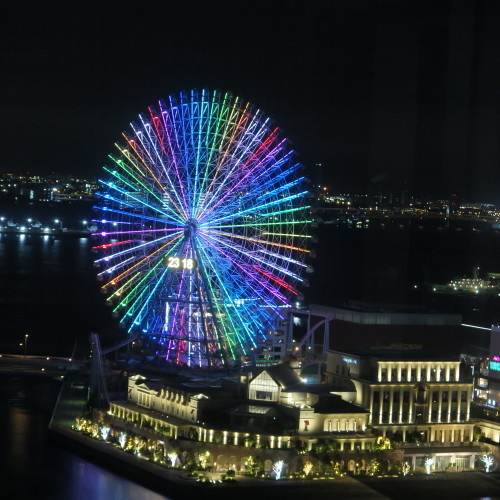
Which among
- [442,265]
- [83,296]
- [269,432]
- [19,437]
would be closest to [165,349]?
[19,437]

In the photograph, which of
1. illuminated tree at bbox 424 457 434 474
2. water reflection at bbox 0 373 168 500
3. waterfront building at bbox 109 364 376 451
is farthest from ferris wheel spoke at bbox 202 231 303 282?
illuminated tree at bbox 424 457 434 474

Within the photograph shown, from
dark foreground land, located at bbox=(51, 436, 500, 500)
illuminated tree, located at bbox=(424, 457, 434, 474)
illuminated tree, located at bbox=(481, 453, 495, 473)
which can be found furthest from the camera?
illuminated tree, located at bbox=(481, 453, 495, 473)

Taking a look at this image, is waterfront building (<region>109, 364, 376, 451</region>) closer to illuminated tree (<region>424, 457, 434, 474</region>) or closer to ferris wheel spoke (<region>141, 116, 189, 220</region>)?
illuminated tree (<region>424, 457, 434, 474</region>)

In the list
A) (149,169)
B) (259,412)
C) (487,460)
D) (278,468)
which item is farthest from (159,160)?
(487,460)

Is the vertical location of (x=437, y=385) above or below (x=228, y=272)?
below

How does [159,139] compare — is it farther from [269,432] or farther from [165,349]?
[269,432]

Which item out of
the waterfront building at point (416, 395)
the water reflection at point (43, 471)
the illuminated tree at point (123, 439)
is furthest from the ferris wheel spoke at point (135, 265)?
the waterfront building at point (416, 395)

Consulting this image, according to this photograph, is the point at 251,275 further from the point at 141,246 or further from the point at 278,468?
the point at 278,468
